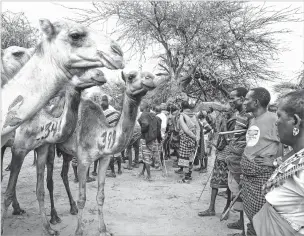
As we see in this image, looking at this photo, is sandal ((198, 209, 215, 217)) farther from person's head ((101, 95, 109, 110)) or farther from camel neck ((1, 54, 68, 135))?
camel neck ((1, 54, 68, 135))

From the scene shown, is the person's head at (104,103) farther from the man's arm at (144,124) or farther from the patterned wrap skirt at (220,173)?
the patterned wrap skirt at (220,173)

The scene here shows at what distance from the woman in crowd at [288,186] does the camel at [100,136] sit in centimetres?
218

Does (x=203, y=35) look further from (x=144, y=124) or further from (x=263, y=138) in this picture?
(x=263, y=138)

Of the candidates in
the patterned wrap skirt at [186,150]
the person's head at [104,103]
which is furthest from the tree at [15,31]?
the patterned wrap skirt at [186,150]

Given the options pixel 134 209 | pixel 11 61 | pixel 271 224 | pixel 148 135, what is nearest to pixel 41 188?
pixel 134 209

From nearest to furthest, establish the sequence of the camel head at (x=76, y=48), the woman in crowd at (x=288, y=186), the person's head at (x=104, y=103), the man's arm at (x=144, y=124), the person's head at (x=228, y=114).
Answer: the woman in crowd at (x=288, y=186)
the camel head at (x=76, y=48)
the person's head at (x=228, y=114)
the person's head at (x=104, y=103)
the man's arm at (x=144, y=124)

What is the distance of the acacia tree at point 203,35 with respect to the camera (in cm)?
1431

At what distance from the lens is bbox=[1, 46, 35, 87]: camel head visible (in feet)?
6.99

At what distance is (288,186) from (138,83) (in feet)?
8.11

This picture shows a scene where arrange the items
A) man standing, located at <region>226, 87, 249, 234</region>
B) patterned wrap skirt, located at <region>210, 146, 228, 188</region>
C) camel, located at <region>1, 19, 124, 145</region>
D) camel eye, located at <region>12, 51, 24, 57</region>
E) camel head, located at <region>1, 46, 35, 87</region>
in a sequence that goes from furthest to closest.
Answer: patterned wrap skirt, located at <region>210, 146, 228, 188</region> < man standing, located at <region>226, 87, 249, 234</region> < camel eye, located at <region>12, 51, 24, 57</region> < camel head, located at <region>1, 46, 35, 87</region> < camel, located at <region>1, 19, 124, 145</region>

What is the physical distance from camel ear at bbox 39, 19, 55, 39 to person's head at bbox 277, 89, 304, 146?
1754mm

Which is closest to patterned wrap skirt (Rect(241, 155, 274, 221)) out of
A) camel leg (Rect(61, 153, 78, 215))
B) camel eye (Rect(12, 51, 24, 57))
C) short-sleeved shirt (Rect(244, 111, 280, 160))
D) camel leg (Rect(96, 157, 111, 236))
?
short-sleeved shirt (Rect(244, 111, 280, 160))

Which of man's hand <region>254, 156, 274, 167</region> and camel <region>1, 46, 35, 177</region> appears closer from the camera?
camel <region>1, 46, 35, 177</region>

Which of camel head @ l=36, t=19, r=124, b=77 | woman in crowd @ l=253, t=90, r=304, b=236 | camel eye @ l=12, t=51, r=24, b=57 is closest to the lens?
woman in crowd @ l=253, t=90, r=304, b=236
